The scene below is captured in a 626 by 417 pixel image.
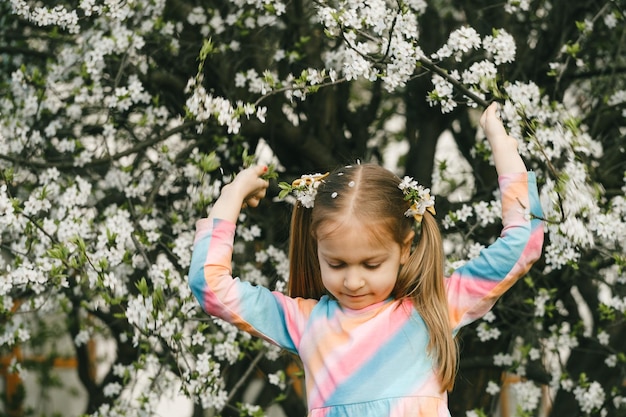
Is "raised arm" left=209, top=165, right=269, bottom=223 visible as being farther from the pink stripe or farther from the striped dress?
the pink stripe

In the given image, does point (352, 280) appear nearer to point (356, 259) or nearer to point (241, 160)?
point (356, 259)

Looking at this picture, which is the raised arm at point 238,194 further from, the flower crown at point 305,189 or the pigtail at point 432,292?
the pigtail at point 432,292

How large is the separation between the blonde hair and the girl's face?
3cm

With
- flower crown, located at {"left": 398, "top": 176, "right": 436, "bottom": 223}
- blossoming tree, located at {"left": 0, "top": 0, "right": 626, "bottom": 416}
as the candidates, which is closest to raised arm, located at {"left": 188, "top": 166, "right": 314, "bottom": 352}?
flower crown, located at {"left": 398, "top": 176, "right": 436, "bottom": 223}

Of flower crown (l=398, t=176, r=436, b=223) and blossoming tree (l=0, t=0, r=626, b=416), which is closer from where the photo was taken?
flower crown (l=398, t=176, r=436, b=223)

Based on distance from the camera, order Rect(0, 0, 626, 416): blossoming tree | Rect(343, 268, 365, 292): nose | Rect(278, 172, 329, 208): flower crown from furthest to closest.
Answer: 1. Rect(0, 0, 626, 416): blossoming tree
2. Rect(278, 172, 329, 208): flower crown
3. Rect(343, 268, 365, 292): nose

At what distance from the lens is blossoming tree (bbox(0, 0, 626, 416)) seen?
159 inches

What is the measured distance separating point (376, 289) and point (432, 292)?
0.55ft

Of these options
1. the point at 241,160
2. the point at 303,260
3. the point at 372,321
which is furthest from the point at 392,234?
the point at 241,160

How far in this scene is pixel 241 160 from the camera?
15.0 feet

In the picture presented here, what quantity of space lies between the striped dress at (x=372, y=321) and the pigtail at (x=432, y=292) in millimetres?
24

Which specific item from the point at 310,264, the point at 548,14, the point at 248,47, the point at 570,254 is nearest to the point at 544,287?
the point at 570,254

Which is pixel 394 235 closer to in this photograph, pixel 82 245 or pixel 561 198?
pixel 561 198

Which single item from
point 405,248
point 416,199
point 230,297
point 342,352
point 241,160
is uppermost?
point 241,160
